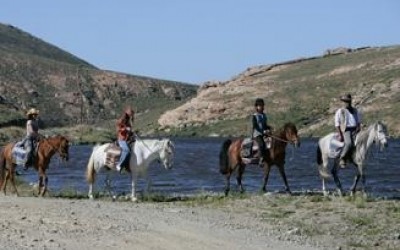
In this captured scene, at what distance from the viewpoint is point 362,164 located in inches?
912

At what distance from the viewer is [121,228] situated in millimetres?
15828

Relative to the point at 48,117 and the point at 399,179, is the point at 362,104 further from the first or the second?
the point at 399,179

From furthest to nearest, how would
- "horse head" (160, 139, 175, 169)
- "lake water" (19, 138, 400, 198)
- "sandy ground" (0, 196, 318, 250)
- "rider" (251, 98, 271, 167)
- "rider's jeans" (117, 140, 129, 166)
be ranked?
"lake water" (19, 138, 400, 198)
"rider" (251, 98, 271, 167)
"rider's jeans" (117, 140, 129, 166)
"horse head" (160, 139, 175, 169)
"sandy ground" (0, 196, 318, 250)

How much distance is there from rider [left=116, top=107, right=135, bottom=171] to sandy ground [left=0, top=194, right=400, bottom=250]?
1.30 meters

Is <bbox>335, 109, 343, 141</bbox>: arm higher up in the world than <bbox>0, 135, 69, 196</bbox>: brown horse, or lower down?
higher up

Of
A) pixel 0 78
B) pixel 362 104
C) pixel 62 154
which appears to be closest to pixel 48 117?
pixel 0 78

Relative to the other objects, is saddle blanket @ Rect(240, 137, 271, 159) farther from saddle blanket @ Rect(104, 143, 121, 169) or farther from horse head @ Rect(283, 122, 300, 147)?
saddle blanket @ Rect(104, 143, 121, 169)

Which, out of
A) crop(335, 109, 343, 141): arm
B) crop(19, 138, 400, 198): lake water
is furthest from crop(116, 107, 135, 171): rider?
crop(19, 138, 400, 198): lake water

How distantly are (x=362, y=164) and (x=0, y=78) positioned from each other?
170 m

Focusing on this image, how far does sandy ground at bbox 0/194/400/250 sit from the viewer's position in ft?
48.4

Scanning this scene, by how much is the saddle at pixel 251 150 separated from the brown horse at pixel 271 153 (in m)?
0.19

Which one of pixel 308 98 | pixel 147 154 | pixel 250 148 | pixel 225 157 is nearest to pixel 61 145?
pixel 147 154

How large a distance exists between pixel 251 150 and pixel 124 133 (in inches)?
157

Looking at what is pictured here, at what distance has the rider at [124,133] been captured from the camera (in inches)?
886
